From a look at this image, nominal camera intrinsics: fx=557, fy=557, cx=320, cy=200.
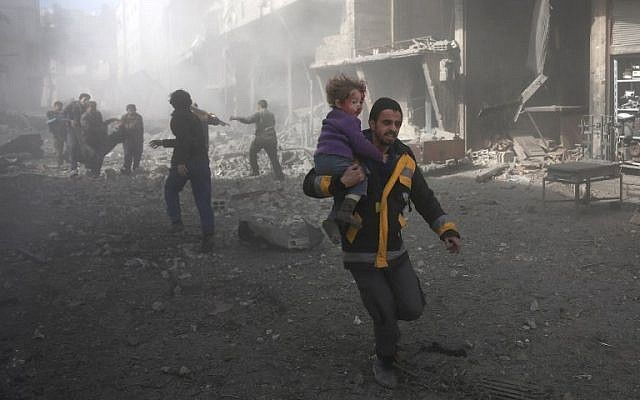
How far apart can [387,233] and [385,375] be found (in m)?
0.83

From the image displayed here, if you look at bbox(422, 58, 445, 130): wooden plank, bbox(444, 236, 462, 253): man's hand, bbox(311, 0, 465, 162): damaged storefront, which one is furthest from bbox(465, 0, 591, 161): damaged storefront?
bbox(444, 236, 462, 253): man's hand

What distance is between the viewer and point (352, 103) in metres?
2.82

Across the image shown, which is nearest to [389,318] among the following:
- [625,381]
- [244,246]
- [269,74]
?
[625,381]

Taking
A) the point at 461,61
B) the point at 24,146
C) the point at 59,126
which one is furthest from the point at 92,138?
the point at 461,61

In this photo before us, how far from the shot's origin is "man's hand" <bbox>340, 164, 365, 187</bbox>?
269 centimetres

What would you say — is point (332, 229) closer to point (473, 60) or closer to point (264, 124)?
point (264, 124)

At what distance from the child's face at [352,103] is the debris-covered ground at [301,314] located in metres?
1.54

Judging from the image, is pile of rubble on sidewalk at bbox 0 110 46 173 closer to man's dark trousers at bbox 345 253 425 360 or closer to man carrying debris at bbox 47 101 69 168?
man carrying debris at bbox 47 101 69 168

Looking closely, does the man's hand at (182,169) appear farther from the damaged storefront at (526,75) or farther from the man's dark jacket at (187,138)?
the damaged storefront at (526,75)

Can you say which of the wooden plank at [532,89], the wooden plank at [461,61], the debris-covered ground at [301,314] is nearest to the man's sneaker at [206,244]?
the debris-covered ground at [301,314]

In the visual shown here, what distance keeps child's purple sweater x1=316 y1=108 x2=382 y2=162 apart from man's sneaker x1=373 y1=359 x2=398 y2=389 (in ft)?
4.03

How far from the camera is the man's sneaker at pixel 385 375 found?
3111mm

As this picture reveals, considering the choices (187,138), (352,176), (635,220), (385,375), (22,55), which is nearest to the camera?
(352,176)

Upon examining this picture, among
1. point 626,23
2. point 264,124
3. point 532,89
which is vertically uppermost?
point 626,23
